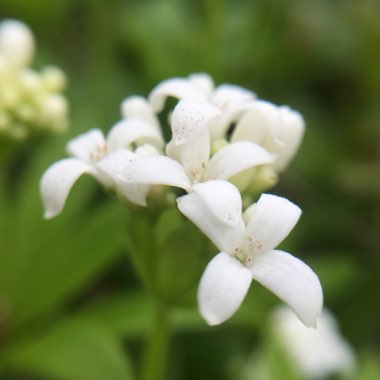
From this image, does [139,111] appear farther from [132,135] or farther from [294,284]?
[294,284]

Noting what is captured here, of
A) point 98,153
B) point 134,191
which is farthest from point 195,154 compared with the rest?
point 98,153

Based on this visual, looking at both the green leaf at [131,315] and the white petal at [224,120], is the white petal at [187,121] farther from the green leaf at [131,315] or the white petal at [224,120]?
the green leaf at [131,315]

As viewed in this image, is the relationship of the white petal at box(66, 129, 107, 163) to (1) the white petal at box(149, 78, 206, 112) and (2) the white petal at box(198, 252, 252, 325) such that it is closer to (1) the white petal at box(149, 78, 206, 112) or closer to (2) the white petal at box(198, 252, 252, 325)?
(1) the white petal at box(149, 78, 206, 112)

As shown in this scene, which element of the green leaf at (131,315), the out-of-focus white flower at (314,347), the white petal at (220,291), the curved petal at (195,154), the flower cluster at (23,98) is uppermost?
the flower cluster at (23,98)

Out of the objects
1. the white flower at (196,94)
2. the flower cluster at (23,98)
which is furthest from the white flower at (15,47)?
the white flower at (196,94)

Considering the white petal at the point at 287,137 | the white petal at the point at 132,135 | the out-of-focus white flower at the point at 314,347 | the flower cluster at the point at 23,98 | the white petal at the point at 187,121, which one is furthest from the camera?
the out-of-focus white flower at the point at 314,347

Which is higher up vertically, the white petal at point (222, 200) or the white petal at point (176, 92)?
the white petal at point (176, 92)

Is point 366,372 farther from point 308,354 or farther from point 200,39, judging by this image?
point 200,39

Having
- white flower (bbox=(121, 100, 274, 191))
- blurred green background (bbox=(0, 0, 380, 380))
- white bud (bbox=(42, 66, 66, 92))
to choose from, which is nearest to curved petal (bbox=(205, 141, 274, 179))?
white flower (bbox=(121, 100, 274, 191))
